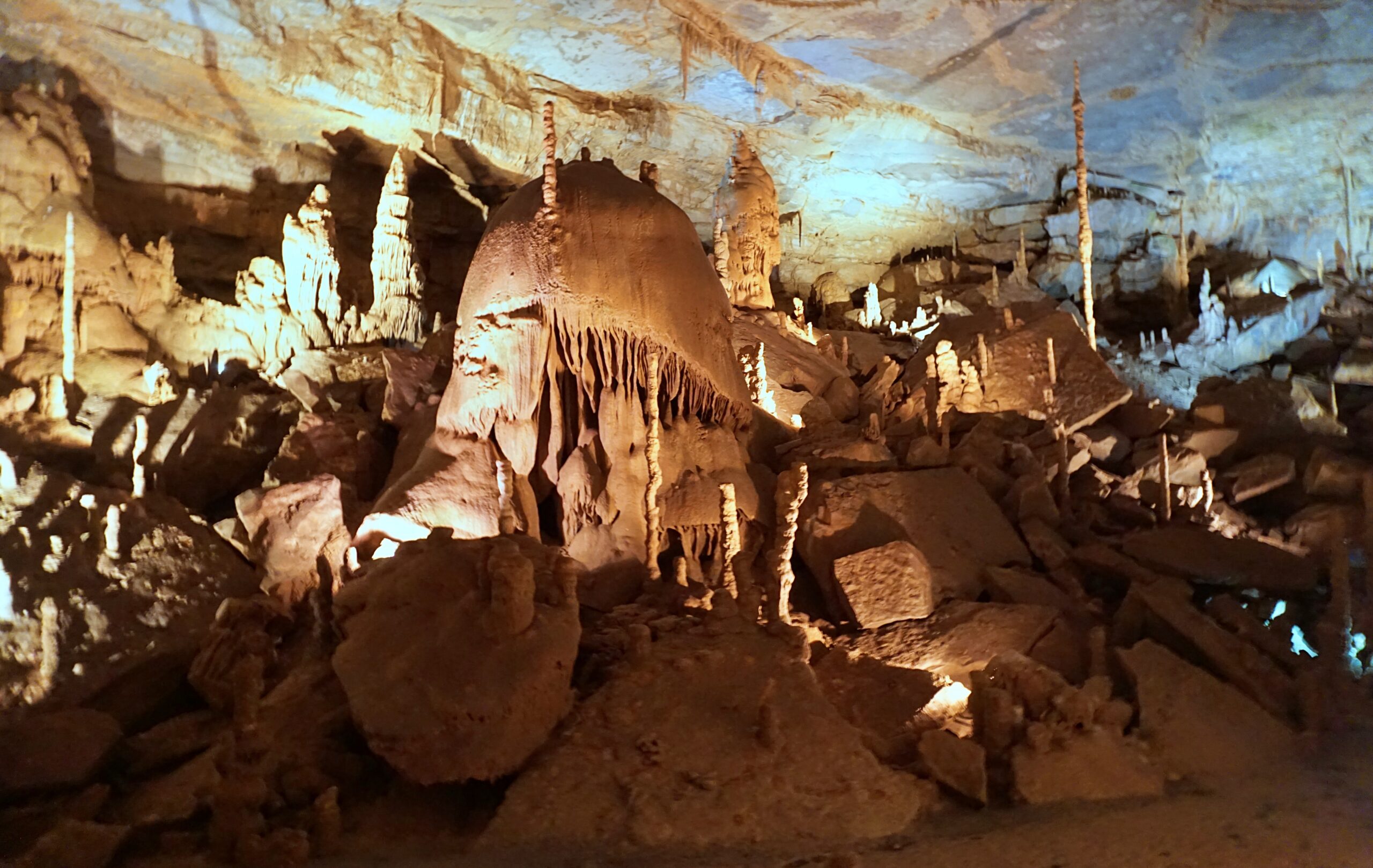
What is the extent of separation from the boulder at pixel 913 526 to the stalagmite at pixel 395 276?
25.7ft

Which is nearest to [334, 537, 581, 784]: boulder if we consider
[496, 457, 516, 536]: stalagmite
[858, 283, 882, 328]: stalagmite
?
[496, 457, 516, 536]: stalagmite

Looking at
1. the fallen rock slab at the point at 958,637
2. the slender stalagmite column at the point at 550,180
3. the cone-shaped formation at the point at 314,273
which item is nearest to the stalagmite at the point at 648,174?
the slender stalagmite column at the point at 550,180

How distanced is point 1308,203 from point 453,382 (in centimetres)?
2155

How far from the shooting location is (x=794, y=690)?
657 cm

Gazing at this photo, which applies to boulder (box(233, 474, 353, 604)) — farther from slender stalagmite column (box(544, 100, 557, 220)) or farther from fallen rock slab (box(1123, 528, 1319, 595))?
fallen rock slab (box(1123, 528, 1319, 595))

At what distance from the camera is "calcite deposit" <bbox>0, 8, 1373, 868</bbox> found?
580 cm

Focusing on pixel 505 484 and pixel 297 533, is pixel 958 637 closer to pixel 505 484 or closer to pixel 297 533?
pixel 505 484

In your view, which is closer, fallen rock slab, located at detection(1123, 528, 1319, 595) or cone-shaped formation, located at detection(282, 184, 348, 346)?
fallen rock slab, located at detection(1123, 528, 1319, 595)

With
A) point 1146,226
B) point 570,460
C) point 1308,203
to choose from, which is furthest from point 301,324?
point 1308,203

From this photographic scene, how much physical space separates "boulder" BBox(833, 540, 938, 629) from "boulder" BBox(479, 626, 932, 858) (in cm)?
201

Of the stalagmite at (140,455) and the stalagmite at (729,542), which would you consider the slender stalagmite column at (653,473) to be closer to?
the stalagmite at (729,542)

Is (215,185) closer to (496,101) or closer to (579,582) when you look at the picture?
(496,101)

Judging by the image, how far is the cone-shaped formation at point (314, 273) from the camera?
13.6m

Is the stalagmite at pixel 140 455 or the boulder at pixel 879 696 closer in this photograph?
the boulder at pixel 879 696
